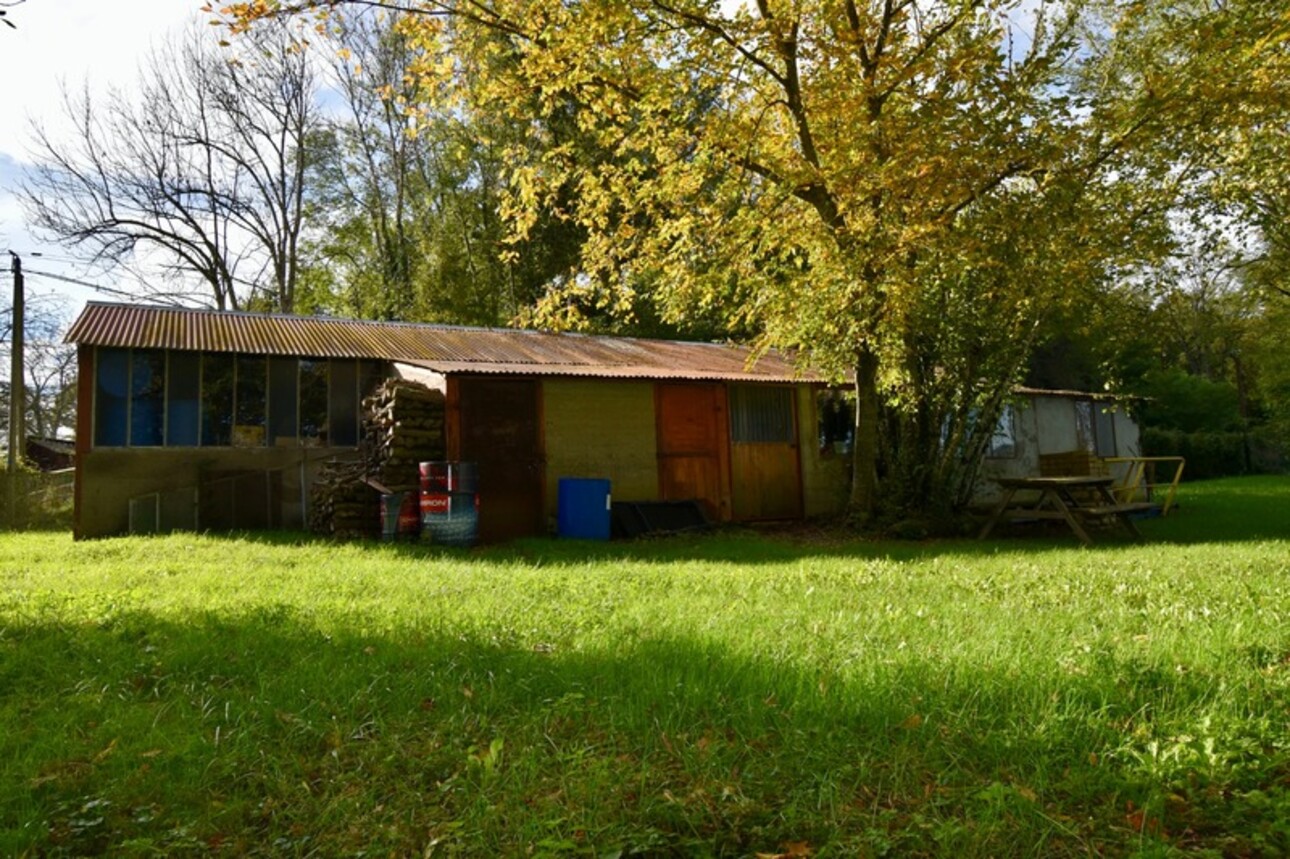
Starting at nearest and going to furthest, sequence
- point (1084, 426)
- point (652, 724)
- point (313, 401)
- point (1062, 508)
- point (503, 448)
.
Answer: point (652, 724)
point (1062, 508)
point (503, 448)
point (313, 401)
point (1084, 426)

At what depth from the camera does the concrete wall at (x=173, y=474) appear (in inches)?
495

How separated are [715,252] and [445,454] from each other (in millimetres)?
5264

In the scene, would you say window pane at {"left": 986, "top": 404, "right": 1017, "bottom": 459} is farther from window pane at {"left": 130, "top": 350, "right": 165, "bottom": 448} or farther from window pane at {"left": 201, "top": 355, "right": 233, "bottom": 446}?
window pane at {"left": 130, "top": 350, "right": 165, "bottom": 448}

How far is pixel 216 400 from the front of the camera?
1358cm

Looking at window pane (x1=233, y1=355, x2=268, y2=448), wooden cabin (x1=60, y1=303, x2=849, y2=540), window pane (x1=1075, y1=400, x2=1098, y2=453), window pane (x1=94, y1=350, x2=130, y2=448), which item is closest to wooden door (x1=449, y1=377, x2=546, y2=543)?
wooden cabin (x1=60, y1=303, x2=849, y2=540)

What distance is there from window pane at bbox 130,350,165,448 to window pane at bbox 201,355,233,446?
2.01 feet

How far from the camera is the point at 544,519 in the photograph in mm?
12742

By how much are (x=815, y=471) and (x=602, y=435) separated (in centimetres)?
479

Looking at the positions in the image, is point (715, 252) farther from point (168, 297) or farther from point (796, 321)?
point (168, 297)

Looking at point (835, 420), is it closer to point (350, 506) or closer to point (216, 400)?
point (350, 506)

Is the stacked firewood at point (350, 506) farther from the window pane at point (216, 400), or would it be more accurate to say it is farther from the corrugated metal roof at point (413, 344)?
the window pane at point (216, 400)

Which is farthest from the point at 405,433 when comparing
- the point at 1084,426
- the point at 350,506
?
the point at 1084,426

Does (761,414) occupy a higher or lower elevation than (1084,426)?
higher

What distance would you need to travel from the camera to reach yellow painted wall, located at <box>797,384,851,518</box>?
1572 cm
